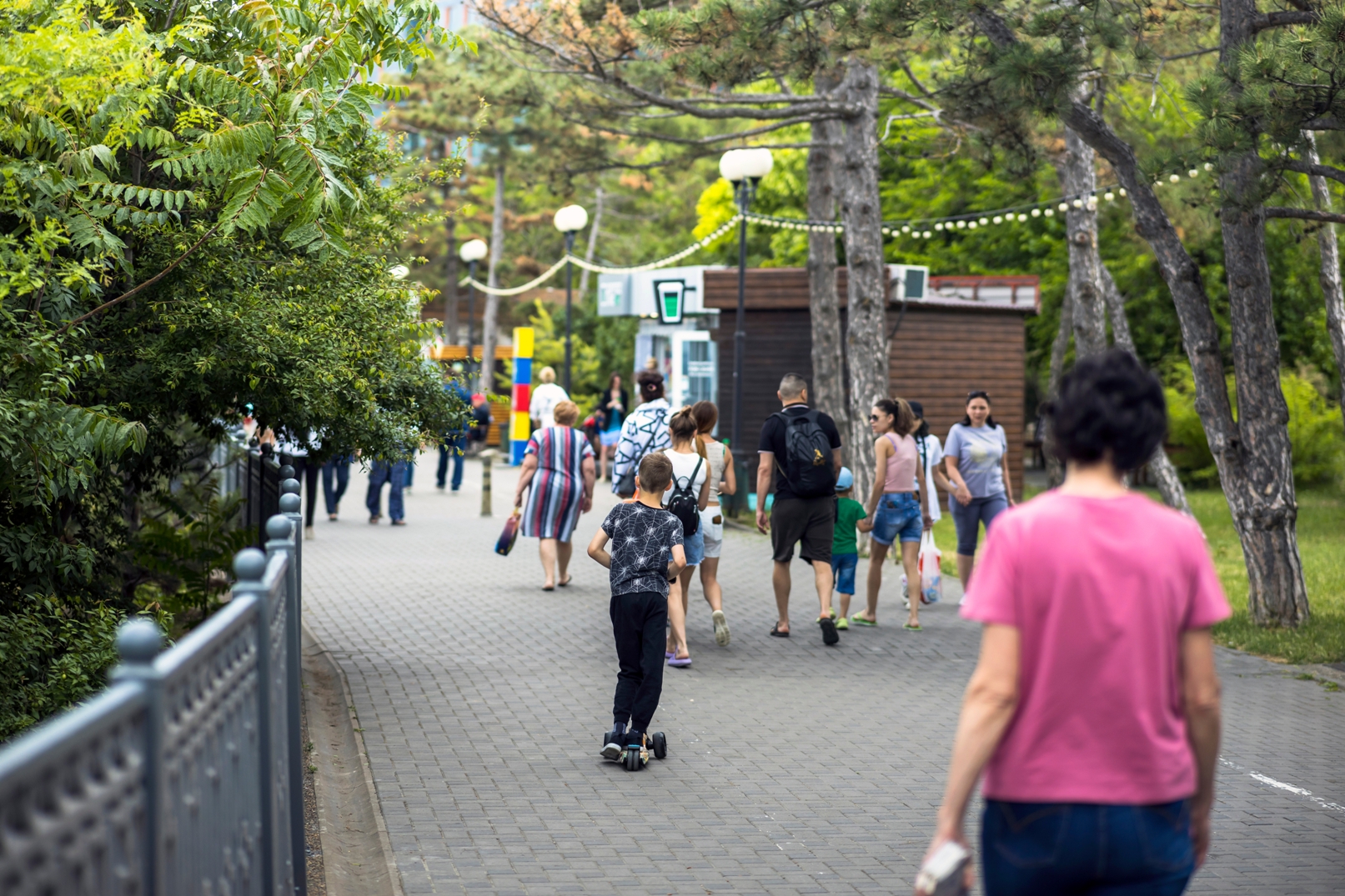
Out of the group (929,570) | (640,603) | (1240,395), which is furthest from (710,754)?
(1240,395)

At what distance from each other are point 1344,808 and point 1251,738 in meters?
1.37

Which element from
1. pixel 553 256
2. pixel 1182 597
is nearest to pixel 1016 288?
pixel 1182 597

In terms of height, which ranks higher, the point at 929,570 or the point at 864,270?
the point at 864,270

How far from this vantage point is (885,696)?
8734mm

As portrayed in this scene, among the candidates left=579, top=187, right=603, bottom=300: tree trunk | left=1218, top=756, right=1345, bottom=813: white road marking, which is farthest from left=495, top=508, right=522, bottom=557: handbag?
left=579, top=187, right=603, bottom=300: tree trunk

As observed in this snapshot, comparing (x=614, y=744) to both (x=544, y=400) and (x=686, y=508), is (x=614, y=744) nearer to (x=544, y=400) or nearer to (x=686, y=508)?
(x=686, y=508)

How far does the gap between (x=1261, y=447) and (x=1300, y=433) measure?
17905mm

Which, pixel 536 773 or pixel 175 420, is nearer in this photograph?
pixel 536 773

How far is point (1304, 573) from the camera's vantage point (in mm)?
14805

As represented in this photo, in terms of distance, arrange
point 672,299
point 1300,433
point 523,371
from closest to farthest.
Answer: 1. point 672,299
2. point 523,371
3. point 1300,433

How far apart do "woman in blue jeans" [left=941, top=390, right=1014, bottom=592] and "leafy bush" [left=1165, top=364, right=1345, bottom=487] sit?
17.1 metres

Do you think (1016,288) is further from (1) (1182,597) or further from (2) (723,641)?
(1) (1182,597)

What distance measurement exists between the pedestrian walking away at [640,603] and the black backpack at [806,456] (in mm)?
3190

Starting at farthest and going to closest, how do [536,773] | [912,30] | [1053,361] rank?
[1053,361]
[912,30]
[536,773]
